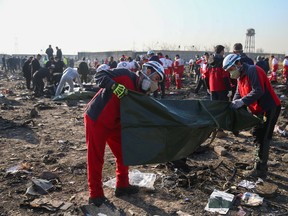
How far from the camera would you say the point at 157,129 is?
4.21m

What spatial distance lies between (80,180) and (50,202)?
86cm

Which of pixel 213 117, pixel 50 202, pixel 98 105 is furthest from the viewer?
pixel 213 117

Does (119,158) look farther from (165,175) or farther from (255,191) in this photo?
(255,191)

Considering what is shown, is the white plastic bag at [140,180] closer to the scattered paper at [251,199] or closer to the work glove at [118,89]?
the scattered paper at [251,199]

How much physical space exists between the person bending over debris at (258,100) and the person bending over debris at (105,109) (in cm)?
161

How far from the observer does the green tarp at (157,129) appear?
4.08 meters

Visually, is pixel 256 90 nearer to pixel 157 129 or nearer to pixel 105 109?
pixel 157 129

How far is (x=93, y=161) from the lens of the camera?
4.09 m

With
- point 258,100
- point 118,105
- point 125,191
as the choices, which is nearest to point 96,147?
point 118,105

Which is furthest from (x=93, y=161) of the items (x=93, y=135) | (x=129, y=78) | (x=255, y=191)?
(x=255, y=191)

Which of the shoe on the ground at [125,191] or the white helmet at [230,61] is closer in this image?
the shoe on the ground at [125,191]

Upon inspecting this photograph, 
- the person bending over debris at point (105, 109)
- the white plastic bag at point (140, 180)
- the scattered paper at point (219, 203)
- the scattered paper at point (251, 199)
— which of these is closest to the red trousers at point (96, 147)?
the person bending over debris at point (105, 109)

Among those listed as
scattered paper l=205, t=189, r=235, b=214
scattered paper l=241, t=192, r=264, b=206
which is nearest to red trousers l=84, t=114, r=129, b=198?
scattered paper l=205, t=189, r=235, b=214

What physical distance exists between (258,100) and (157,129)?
1.97 meters
